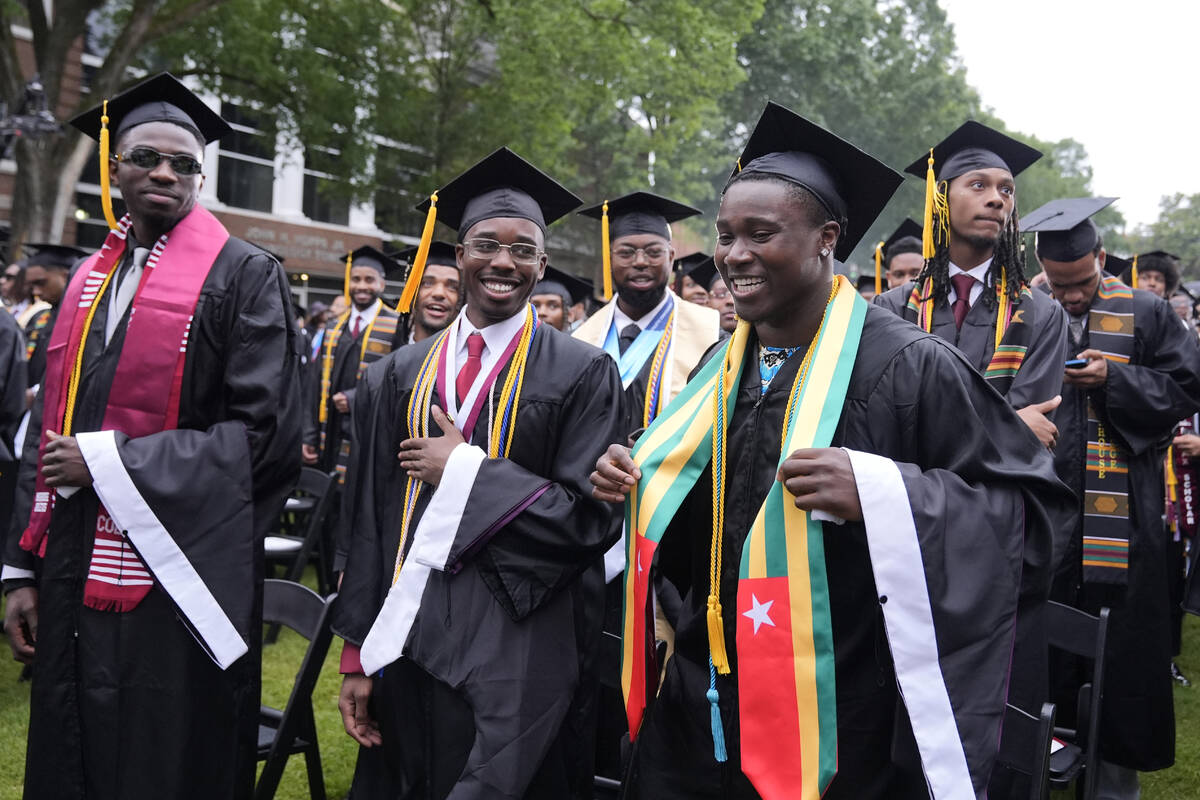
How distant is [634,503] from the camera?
2.27 m

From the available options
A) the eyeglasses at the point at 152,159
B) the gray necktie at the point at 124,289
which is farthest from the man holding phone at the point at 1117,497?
the gray necktie at the point at 124,289

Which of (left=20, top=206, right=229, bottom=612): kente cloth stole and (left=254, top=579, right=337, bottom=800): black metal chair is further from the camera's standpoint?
(left=254, top=579, right=337, bottom=800): black metal chair

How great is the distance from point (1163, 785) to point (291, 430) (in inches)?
152

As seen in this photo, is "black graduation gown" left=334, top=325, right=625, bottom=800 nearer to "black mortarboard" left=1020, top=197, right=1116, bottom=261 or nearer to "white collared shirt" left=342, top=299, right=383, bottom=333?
"black mortarboard" left=1020, top=197, right=1116, bottom=261

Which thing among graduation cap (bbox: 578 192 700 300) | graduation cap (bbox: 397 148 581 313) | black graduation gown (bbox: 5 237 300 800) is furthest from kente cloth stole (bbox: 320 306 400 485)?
black graduation gown (bbox: 5 237 300 800)

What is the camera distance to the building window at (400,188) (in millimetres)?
17781

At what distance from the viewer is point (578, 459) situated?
9.55 ft

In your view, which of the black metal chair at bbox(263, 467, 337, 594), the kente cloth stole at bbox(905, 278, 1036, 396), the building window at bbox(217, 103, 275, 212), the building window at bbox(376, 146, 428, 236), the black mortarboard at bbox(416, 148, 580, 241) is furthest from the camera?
the building window at bbox(217, 103, 275, 212)

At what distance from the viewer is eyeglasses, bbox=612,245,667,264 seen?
499cm

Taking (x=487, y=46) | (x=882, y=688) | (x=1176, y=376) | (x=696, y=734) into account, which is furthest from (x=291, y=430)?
(x=487, y=46)

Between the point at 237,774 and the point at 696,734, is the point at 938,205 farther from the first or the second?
the point at 237,774

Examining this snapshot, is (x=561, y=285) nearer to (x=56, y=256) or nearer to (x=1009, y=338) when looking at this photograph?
(x=1009, y=338)

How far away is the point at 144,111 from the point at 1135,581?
4.10 meters

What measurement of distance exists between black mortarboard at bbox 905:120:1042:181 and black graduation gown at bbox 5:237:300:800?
2464 mm
